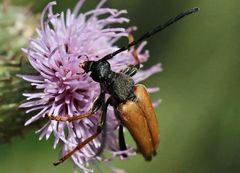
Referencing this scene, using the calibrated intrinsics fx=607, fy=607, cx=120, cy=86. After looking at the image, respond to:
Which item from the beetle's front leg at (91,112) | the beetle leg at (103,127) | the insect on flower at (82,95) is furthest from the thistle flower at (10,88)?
the beetle leg at (103,127)

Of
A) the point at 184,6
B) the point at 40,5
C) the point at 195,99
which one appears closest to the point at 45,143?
the point at 40,5

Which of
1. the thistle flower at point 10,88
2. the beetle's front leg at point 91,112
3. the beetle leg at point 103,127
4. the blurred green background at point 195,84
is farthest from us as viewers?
the blurred green background at point 195,84

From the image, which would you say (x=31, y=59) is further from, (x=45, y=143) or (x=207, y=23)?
(x=207, y=23)

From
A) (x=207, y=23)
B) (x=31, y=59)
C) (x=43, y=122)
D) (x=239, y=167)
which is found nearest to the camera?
(x=31, y=59)

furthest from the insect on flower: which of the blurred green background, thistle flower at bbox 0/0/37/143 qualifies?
the blurred green background

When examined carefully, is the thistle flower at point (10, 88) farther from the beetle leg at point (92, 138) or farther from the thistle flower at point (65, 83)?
the beetle leg at point (92, 138)

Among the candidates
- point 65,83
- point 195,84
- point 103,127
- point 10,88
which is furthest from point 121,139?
point 195,84

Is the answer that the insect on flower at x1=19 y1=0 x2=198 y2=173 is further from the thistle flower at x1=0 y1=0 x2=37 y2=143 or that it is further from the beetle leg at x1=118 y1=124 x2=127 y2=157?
the thistle flower at x1=0 y1=0 x2=37 y2=143
